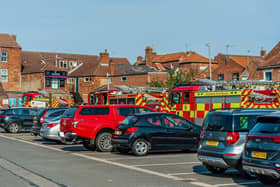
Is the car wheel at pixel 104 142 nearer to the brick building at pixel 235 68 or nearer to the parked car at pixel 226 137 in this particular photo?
the parked car at pixel 226 137

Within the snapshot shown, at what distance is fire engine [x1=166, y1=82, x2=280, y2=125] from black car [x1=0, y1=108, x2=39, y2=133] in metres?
9.83

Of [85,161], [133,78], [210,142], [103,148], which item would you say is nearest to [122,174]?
[210,142]

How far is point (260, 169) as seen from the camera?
385 inches

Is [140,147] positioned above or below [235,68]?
below

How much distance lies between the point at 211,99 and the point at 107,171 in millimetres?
11129

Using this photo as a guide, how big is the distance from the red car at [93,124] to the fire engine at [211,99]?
215 inches

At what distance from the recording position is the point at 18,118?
31.6 metres

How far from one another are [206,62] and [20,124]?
58.2m

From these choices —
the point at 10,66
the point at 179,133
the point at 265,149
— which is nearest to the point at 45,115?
the point at 179,133

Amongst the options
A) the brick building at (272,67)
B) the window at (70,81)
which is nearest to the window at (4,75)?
the window at (70,81)

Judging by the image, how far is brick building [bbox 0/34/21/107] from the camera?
249 ft

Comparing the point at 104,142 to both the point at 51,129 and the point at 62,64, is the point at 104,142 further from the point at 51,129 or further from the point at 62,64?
the point at 62,64

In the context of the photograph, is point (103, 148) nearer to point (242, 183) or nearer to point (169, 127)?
point (169, 127)

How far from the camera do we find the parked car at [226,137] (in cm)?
1120
